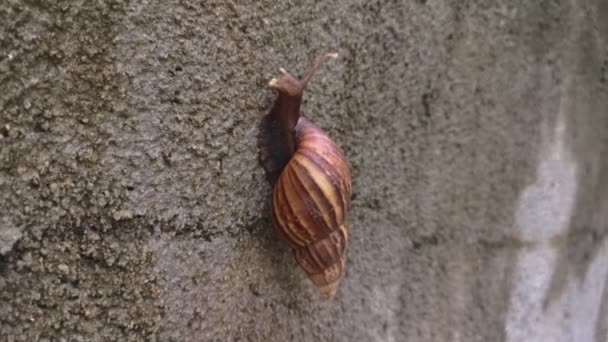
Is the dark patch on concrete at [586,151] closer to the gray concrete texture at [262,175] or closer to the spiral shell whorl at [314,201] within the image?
the gray concrete texture at [262,175]

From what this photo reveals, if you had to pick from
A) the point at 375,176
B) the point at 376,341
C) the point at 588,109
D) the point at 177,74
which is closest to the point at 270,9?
the point at 177,74

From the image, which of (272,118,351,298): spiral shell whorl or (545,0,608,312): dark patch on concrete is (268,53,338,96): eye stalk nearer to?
(272,118,351,298): spiral shell whorl

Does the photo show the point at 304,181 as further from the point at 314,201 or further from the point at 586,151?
the point at 586,151

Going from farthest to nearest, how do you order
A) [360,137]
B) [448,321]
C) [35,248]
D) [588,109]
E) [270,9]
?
[588,109] < [448,321] < [360,137] < [270,9] < [35,248]

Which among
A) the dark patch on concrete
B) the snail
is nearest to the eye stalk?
the snail

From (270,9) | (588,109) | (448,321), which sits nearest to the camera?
(270,9)

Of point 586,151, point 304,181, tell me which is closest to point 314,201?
point 304,181

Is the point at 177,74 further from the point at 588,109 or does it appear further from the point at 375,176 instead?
the point at 588,109
